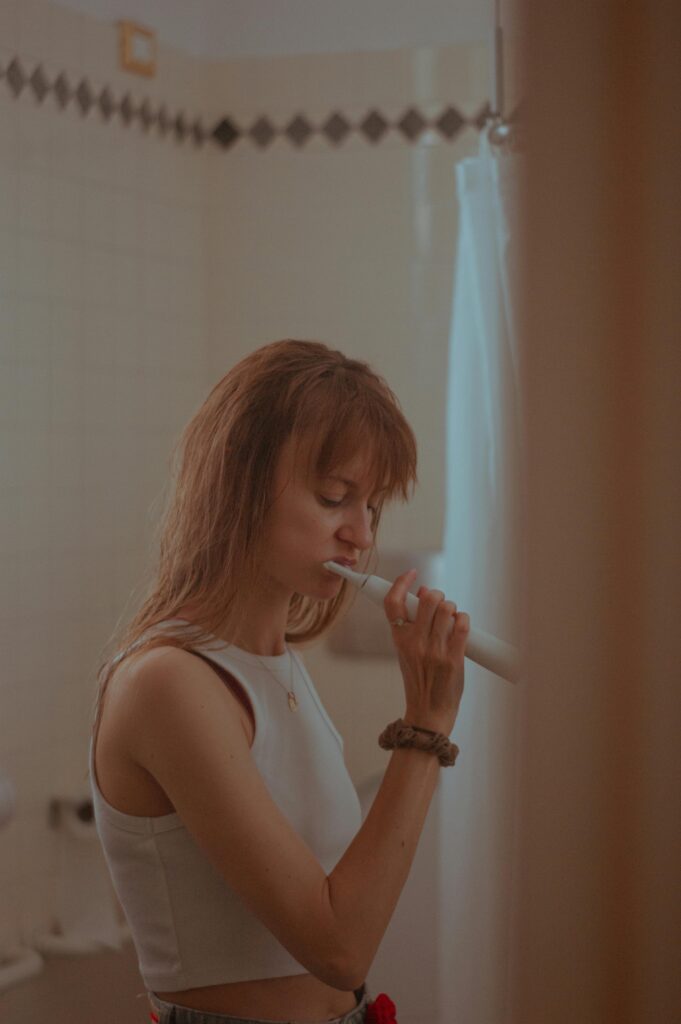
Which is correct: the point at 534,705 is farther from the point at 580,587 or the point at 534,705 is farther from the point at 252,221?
the point at 252,221

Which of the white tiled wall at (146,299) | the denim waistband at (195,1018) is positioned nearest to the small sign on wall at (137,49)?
the white tiled wall at (146,299)

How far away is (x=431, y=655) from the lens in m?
0.83

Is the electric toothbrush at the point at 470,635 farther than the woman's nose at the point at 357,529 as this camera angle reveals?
No

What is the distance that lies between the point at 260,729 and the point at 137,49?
1620mm

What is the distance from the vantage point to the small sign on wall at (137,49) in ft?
6.64

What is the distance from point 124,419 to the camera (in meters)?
2.07

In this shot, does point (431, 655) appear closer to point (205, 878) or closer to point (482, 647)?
point (482, 647)

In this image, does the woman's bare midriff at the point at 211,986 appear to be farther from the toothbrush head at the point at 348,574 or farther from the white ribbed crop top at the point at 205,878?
the toothbrush head at the point at 348,574

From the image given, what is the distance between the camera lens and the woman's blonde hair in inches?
34.8

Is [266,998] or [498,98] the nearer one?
[266,998]

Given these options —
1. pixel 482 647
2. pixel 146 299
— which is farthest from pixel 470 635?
pixel 146 299

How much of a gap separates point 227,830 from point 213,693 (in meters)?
0.10

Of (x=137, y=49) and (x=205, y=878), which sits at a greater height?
(x=137, y=49)

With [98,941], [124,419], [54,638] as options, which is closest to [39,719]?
[54,638]
